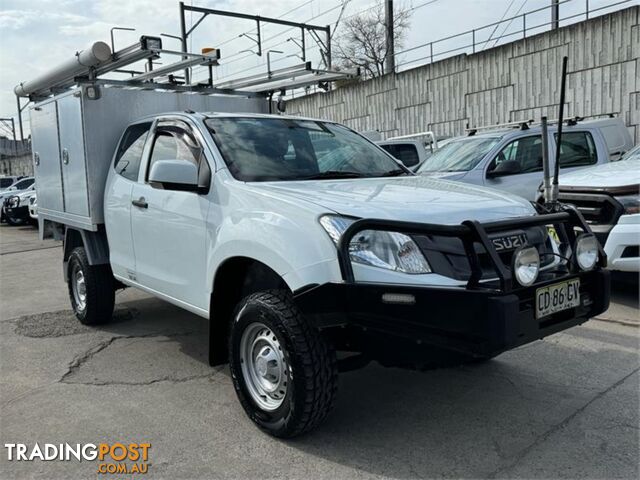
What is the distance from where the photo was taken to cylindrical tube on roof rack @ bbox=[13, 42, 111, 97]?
4.83 meters

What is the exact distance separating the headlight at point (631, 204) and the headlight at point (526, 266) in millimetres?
3510

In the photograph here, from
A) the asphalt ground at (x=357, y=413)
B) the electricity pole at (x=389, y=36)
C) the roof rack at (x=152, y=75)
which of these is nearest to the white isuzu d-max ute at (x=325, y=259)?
the asphalt ground at (x=357, y=413)

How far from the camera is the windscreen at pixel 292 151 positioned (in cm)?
385

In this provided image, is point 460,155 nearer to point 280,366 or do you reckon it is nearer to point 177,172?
point 177,172

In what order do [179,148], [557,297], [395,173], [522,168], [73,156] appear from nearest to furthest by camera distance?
[557,297] → [179,148] → [395,173] → [73,156] → [522,168]

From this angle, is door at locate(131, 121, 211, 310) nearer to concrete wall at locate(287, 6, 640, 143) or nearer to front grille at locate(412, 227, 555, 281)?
front grille at locate(412, 227, 555, 281)

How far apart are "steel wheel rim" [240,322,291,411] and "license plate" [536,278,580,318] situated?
1339 millimetres

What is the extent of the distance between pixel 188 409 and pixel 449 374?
6.01ft

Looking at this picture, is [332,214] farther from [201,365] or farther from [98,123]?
[98,123]

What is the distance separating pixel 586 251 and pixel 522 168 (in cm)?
574

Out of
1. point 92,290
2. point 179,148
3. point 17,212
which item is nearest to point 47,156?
point 92,290

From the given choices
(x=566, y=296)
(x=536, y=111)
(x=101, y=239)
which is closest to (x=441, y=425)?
(x=566, y=296)

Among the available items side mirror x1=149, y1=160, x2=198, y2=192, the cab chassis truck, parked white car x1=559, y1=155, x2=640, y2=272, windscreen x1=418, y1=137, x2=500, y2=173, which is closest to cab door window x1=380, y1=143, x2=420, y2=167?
windscreen x1=418, y1=137, x2=500, y2=173

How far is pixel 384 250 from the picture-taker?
113 inches
